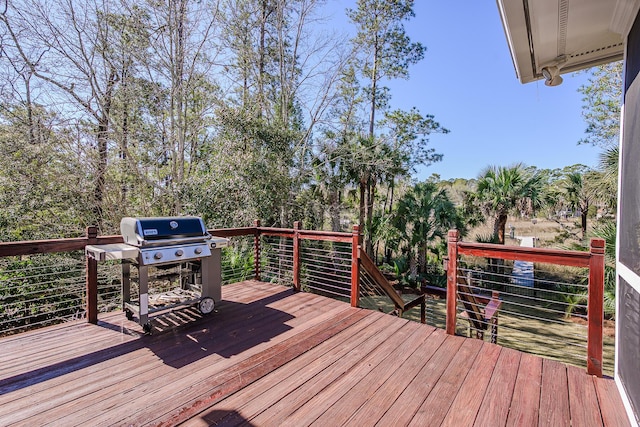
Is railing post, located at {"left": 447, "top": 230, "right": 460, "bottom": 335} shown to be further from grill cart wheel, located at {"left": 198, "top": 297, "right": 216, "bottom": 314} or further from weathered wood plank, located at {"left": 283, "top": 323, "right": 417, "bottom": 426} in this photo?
grill cart wheel, located at {"left": 198, "top": 297, "right": 216, "bottom": 314}

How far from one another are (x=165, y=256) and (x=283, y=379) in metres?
1.57

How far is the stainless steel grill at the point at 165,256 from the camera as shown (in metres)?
2.73

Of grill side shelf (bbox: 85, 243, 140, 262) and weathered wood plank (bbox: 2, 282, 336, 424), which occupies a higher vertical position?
grill side shelf (bbox: 85, 243, 140, 262)

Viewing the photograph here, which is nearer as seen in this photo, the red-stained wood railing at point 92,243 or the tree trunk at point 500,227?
the red-stained wood railing at point 92,243

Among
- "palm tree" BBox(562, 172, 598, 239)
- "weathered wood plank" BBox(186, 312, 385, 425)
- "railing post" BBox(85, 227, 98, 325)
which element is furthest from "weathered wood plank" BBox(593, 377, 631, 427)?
"palm tree" BBox(562, 172, 598, 239)

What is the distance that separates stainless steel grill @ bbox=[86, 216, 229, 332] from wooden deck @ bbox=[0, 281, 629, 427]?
240 mm

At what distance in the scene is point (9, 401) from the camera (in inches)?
73.5

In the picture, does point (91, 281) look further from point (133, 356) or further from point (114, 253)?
point (133, 356)

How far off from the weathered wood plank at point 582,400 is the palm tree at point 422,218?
9.43m

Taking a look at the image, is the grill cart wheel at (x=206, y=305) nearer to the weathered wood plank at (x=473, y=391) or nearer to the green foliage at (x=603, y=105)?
the weathered wood plank at (x=473, y=391)

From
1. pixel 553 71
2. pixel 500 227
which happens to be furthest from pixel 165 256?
pixel 500 227

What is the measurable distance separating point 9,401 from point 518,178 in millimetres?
13022

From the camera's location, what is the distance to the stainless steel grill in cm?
273

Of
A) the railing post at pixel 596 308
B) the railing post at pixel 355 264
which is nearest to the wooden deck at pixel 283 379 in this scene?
the railing post at pixel 596 308
